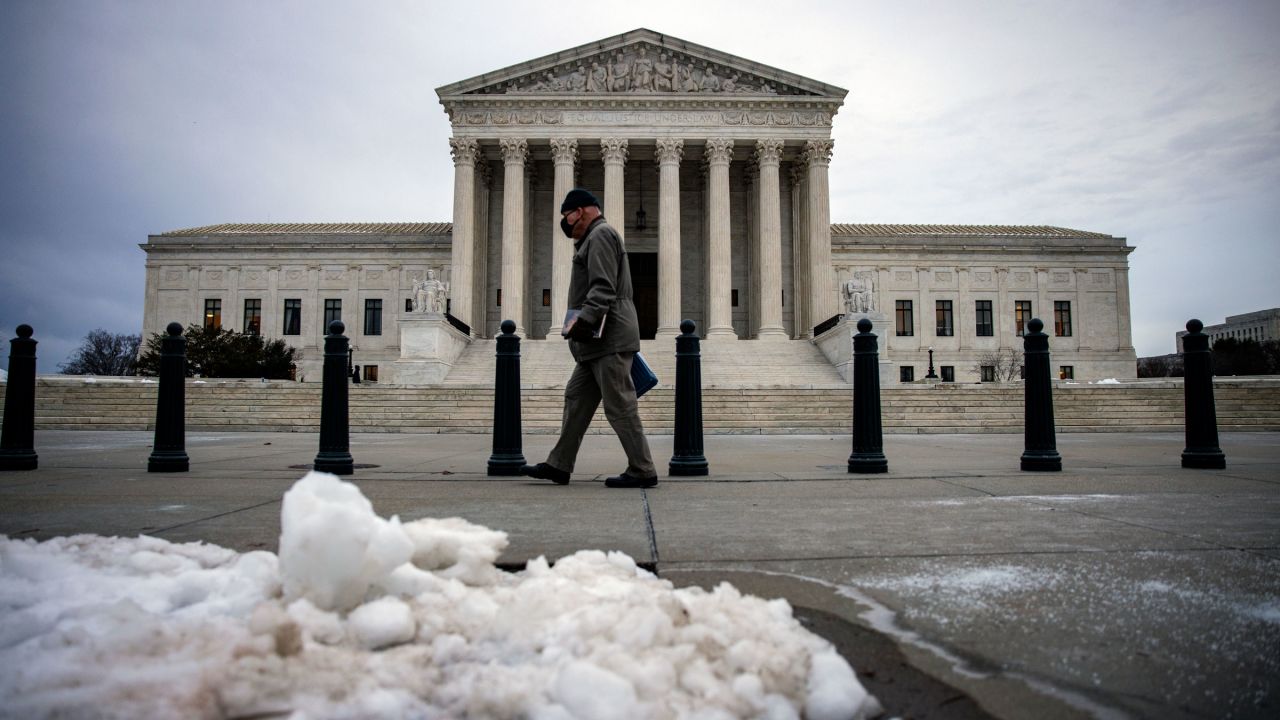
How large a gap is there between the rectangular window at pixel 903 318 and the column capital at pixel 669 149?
61.0ft

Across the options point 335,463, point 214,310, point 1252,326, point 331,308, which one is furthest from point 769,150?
point 1252,326

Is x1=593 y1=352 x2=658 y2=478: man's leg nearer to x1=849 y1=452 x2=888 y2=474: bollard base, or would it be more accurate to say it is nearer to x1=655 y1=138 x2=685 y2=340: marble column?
x1=849 y1=452 x2=888 y2=474: bollard base

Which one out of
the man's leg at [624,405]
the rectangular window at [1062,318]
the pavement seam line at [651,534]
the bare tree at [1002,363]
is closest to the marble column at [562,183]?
the bare tree at [1002,363]

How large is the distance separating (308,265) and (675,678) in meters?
47.5

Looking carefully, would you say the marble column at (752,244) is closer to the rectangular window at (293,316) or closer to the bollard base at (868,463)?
the rectangular window at (293,316)

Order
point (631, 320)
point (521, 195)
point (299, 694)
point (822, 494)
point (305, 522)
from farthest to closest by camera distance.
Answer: point (521, 195)
point (631, 320)
point (822, 494)
point (305, 522)
point (299, 694)

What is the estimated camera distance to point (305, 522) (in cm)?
175

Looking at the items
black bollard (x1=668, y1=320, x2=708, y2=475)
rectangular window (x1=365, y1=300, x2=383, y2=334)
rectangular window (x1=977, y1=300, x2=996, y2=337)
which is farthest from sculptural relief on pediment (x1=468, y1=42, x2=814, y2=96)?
black bollard (x1=668, y1=320, x2=708, y2=475)

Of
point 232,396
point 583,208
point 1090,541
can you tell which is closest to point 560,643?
point 1090,541

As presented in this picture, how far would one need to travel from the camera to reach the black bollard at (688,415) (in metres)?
6.25

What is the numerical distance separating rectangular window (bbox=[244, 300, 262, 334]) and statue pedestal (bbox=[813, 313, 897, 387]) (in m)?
32.2

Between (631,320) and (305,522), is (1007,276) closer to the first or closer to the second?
(631,320)

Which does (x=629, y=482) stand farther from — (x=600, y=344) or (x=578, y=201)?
(x=578, y=201)

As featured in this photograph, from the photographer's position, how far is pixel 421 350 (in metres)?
27.4
